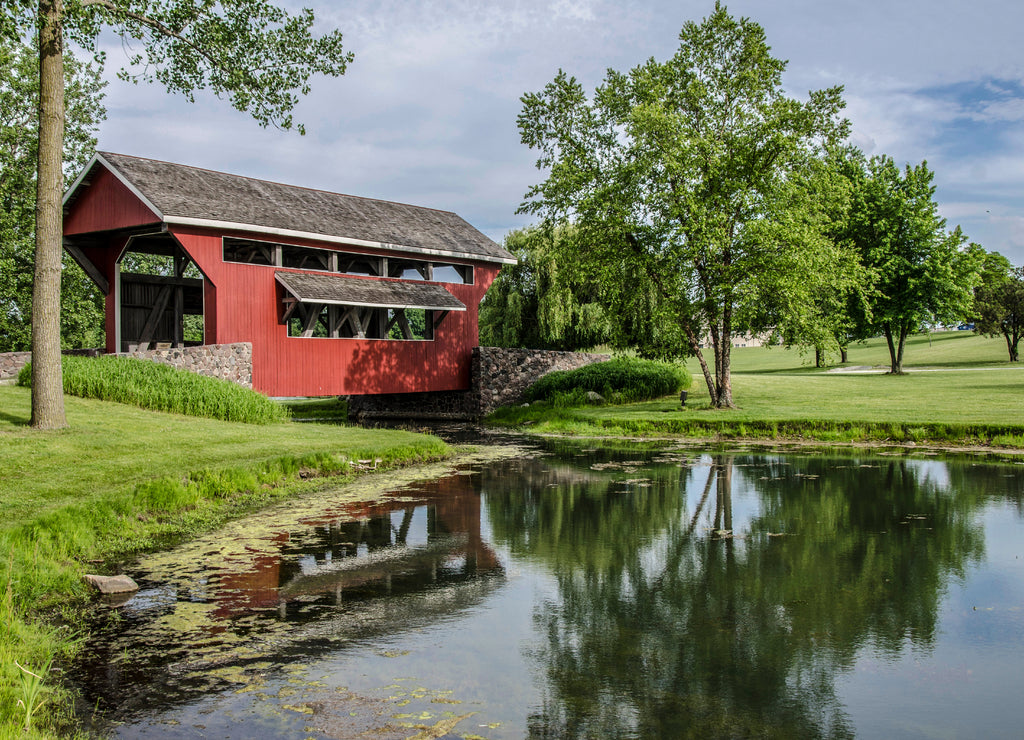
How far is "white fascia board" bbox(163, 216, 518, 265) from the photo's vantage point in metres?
21.4

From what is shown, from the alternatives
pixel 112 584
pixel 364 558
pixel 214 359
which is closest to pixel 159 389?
pixel 214 359

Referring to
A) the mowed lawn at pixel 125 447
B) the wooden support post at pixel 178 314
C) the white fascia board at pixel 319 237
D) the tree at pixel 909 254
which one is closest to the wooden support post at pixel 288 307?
the white fascia board at pixel 319 237

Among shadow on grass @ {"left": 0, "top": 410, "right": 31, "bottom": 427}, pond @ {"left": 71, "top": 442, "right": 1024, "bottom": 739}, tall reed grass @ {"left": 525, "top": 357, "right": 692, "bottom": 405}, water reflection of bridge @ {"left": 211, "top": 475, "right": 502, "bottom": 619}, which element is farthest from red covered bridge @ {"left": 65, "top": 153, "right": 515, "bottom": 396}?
water reflection of bridge @ {"left": 211, "top": 475, "right": 502, "bottom": 619}

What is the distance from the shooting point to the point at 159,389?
734 inches

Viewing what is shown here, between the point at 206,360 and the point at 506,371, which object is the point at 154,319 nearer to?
the point at 206,360

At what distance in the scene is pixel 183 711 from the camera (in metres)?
5.02

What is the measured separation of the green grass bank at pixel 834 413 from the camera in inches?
756

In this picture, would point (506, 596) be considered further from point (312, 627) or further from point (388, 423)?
point (388, 423)

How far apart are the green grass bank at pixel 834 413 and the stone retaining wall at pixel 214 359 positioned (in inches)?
351

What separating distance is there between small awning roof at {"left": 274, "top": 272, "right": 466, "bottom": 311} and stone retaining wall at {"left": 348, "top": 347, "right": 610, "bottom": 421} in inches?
128

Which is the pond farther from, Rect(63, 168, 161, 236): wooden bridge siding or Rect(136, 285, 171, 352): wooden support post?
Rect(136, 285, 171, 352): wooden support post

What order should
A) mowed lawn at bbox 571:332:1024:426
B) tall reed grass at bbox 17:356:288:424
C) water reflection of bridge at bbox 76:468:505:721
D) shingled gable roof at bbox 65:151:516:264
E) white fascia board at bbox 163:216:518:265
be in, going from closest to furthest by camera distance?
water reflection of bridge at bbox 76:468:505:721 → tall reed grass at bbox 17:356:288:424 → mowed lawn at bbox 571:332:1024:426 → white fascia board at bbox 163:216:518:265 → shingled gable roof at bbox 65:151:516:264

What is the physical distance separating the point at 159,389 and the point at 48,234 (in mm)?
5547

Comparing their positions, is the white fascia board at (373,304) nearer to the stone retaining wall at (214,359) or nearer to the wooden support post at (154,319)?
the stone retaining wall at (214,359)
